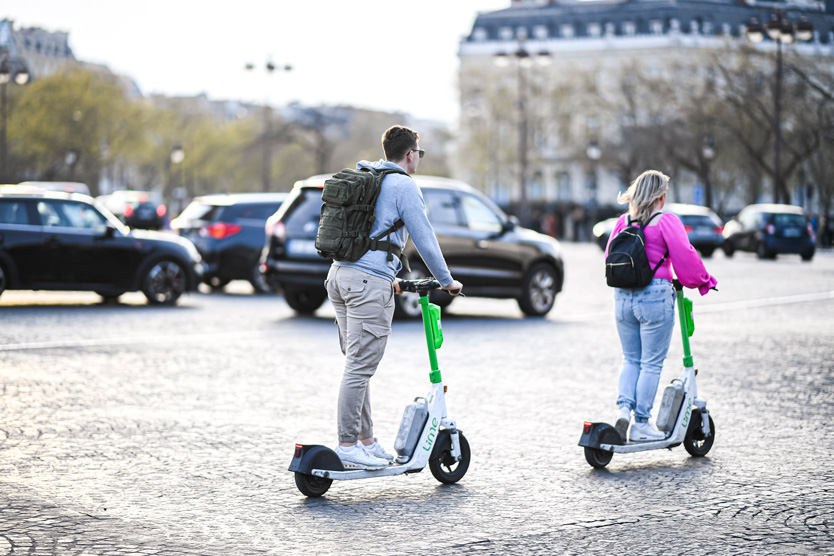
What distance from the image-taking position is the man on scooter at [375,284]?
19.7 feet

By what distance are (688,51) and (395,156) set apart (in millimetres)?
86804

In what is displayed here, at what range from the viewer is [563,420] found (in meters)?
8.42

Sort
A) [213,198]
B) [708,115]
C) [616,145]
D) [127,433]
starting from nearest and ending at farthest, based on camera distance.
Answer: [127,433]
[213,198]
[708,115]
[616,145]

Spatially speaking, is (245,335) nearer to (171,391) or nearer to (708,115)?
(171,391)

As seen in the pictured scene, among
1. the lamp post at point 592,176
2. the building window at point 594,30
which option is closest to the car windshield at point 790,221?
the lamp post at point 592,176

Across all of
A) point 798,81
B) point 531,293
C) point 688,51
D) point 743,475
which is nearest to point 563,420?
point 743,475

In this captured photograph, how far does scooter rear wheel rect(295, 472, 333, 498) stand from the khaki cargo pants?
22 centimetres

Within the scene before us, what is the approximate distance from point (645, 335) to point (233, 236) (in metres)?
14.6

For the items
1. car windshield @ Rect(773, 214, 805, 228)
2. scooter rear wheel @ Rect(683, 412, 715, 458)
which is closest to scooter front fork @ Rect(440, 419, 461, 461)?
scooter rear wheel @ Rect(683, 412, 715, 458)

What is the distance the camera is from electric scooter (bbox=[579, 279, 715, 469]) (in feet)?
22.4

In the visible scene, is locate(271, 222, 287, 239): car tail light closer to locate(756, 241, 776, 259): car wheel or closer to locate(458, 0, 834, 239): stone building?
locate(756, 241, 776, 259): car wheel

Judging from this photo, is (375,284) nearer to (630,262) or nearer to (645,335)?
(630,262)

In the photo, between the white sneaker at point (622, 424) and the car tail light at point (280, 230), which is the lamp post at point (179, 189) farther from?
the white sneaker at point (622, 424)

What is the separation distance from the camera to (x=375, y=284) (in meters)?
6.01
